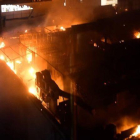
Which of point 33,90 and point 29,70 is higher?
point 29,70

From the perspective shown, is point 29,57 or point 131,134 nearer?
point 131,134

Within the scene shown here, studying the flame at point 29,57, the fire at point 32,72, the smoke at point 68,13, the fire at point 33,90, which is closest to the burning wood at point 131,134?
the fire at point 33,90

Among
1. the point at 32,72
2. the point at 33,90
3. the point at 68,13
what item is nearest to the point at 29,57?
the point at 32,72

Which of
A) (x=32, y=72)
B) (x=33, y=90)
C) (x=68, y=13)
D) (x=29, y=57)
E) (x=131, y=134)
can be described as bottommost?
(x=131, y=134)

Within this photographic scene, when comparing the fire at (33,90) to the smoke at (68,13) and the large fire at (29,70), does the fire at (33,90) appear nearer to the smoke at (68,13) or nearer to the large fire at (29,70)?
the large fire at (29,70)

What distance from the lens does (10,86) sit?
807 cm

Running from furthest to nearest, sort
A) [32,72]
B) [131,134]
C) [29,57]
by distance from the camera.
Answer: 1. [29,57]
2. [32,72]
3. [131,134]

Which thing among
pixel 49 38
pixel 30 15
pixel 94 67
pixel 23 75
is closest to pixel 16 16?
pixel 30 15

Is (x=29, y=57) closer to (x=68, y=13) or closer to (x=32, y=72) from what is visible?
(x=32, y=72)

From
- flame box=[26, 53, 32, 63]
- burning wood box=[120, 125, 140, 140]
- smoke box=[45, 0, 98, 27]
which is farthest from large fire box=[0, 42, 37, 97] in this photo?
smoke box=[45, 0, 98, 27]

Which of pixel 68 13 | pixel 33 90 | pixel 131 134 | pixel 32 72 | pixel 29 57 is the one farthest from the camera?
pixel 68 13

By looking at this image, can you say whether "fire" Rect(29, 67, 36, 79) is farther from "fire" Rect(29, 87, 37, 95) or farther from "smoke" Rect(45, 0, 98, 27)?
"smoke" Rect(45, 0, 98, 27)

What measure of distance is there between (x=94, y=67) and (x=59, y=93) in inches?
113

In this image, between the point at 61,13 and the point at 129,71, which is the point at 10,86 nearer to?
the point at 129,71
